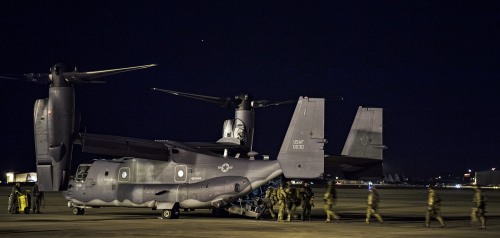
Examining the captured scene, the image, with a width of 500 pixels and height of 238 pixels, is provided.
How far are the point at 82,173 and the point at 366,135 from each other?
15140 mm

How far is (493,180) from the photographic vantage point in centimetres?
15562

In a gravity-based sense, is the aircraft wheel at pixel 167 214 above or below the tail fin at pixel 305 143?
below

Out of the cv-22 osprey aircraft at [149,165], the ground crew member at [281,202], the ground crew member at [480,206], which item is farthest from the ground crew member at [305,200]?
the ground crew member at [480,206]

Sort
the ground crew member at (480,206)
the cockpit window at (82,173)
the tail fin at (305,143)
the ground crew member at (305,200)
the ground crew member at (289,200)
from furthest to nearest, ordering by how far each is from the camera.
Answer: the cockpit window at (82,173), the ground crew member at (305,200), the ground crew member at (289,200), the tail fin at (305,143), the ground crew member at (480,206)

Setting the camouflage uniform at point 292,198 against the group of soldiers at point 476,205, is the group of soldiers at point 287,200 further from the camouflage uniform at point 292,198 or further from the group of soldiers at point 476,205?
the group of soldiers at point 476,205

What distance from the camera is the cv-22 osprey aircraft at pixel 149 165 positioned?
2972cm

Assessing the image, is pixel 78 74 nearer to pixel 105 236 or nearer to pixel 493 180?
pixel 105 236

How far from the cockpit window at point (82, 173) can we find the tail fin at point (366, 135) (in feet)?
46.8

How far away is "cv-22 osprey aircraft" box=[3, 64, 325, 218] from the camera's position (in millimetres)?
29719

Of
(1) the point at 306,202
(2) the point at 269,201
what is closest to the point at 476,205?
(1) the point at 306,202

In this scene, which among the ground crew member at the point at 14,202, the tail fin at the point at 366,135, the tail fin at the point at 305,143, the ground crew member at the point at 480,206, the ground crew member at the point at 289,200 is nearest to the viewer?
the ground crew member at the point at 480,206

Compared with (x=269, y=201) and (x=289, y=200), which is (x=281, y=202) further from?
(x=269, y=201)

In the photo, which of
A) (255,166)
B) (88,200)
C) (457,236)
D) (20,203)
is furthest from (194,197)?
(457,236)

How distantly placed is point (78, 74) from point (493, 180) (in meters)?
138
